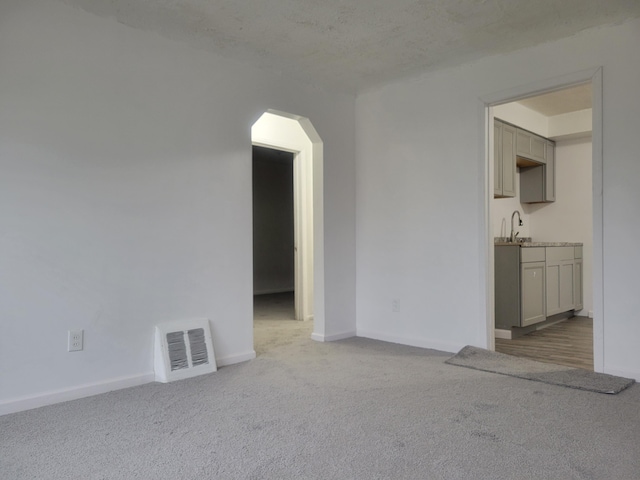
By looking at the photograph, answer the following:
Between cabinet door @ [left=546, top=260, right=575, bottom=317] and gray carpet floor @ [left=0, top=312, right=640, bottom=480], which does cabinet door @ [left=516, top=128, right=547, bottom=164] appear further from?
gray carpet floor @ [left=0, top=312, right=640, bottom=480]

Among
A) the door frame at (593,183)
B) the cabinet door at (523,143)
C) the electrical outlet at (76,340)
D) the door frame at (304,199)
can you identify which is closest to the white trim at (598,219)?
the door frame at (593,183)

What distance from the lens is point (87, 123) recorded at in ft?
9.69

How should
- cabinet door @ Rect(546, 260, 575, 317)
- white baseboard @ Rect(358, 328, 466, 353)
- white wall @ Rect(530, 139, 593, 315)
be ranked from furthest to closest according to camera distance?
white wall @ Rect(530, 139, 593, 315) → cabinet door @ Rect(546, 260, 575, 317) → white baseboard @ Rect(358, 328, 466, 353)

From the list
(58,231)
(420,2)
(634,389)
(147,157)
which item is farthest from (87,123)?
(634,389)

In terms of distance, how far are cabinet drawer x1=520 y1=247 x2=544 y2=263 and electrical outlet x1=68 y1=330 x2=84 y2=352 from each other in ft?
12.7

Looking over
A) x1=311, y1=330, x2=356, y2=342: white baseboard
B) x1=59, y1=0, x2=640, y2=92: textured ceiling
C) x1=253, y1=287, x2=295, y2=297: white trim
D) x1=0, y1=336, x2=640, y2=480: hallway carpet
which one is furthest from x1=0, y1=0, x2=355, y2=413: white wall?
x1=253, y1=287, x2=295, y2=297: white trim

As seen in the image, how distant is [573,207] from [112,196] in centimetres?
538

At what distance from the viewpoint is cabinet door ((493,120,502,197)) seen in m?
4.95

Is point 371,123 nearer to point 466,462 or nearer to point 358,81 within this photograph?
point 358,81

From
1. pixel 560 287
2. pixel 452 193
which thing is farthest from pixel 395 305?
pixel 560 287

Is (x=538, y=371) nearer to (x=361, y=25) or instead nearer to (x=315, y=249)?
(x=315, y=249)

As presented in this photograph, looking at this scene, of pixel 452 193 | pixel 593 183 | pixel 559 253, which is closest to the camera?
pixel 593 183

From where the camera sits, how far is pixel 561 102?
5.26 m

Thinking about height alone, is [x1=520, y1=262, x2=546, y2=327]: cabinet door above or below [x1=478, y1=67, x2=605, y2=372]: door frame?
below
